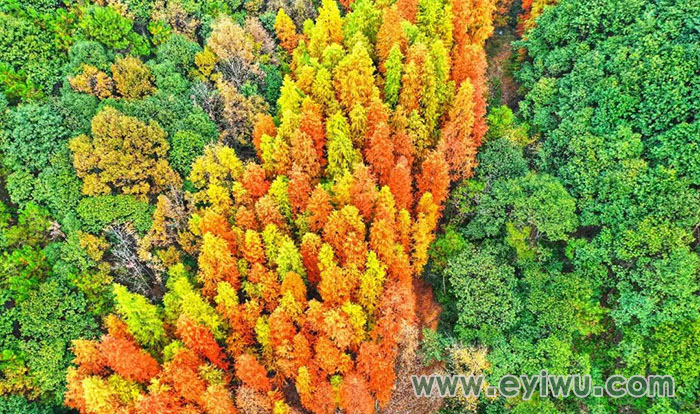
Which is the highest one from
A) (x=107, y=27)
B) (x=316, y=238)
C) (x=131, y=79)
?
(x=107, y=27)

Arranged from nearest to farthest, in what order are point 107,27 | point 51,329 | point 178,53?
point 51,329 < point 107,27 < point 178,53

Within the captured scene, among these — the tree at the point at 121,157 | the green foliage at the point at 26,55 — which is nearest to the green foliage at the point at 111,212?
the tree at the point at 121,157

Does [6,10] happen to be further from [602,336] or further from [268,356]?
[602,336]

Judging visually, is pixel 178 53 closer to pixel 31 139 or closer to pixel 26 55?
pixel 26 55

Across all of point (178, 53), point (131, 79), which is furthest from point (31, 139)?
point (178, 53)

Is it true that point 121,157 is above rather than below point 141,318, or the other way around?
above

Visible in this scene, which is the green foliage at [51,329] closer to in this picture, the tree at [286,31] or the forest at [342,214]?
the forest at [342,214]

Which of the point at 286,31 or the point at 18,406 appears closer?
the point at 18,406
